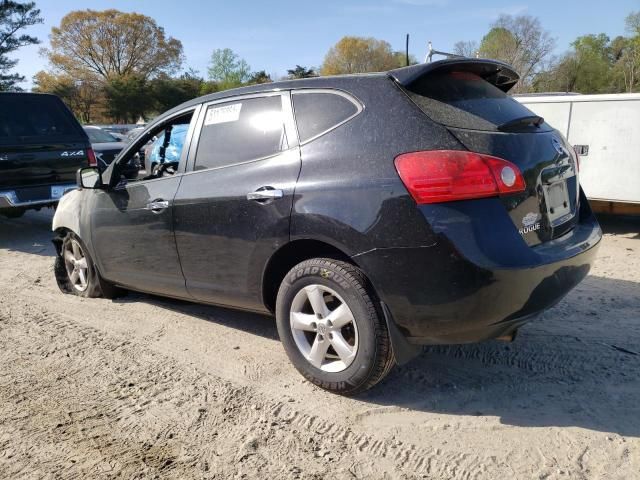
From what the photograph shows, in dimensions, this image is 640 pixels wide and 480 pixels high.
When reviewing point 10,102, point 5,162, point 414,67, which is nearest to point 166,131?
point 414,67

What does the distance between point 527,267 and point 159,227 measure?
2519 millimetres

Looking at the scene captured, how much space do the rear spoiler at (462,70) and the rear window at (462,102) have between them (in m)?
0.03

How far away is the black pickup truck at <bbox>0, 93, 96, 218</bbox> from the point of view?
24.5 feet

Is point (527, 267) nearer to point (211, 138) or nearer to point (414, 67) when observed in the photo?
point (414, 67)

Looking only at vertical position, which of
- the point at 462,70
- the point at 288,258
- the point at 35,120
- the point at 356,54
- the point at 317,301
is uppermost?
the point at 356,54

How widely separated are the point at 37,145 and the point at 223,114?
5.36 meters

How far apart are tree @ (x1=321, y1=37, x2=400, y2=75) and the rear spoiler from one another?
87106mm

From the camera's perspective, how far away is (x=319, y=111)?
310cm

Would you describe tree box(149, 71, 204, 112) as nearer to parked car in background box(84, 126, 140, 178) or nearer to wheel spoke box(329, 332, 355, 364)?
parked car in background box(84, 126, 140, 178)

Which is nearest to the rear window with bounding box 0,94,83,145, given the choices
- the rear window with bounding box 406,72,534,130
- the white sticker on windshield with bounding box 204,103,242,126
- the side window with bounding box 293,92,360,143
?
the white sticker on windshield with bounding box 204,103,242,126

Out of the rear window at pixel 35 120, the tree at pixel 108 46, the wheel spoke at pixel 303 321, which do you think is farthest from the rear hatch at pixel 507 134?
the tree at pixel 108 46

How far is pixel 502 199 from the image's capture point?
8.36 ft

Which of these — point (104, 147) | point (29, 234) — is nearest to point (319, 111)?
point (29, 234)

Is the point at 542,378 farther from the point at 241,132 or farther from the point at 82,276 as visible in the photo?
the point at 82,276
